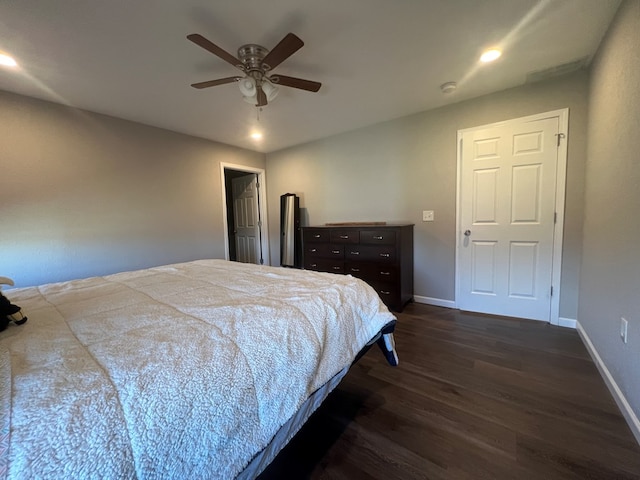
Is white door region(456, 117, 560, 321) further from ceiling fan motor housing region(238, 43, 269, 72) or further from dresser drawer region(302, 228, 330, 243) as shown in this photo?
ceiling fan motor housing region(238, 43, 269, 72)

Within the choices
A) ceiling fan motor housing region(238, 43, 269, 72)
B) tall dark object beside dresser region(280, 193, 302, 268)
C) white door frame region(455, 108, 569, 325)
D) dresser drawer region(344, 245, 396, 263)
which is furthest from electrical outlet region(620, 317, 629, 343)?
tall dark object beside dresser region(280, 193, 302, 268)

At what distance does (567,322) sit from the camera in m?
2.46

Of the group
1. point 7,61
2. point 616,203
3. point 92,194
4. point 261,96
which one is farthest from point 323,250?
point 7,61

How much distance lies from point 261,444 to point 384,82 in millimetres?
2829

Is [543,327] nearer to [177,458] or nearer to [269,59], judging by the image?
[177,458]

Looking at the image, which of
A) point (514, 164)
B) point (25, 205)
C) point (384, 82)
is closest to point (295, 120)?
Answer: point (384, 82)

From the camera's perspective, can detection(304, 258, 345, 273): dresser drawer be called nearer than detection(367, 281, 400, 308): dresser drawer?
No

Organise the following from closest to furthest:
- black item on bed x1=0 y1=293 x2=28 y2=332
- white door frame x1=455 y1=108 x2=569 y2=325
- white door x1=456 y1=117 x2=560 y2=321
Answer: black item on bed x1=0 y1=293 x2=28 y2=332 → white door frame x1=455 y1=108 x2=569 y2=325 → white door x1=456 y1=117 x2=560 y2=321

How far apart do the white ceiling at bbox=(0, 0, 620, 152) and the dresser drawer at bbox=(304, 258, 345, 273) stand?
1.91 meters

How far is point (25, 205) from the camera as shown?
2.46m

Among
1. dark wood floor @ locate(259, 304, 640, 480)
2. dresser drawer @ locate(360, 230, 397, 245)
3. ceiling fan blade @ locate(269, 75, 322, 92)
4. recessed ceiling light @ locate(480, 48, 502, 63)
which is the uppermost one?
recessed ceiling light @ locate(480, 48, 502, 63)

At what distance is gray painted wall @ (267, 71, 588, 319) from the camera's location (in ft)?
7.81

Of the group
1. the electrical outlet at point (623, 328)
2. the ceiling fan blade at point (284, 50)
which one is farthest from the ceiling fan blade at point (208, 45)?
the electrical outlet at point (623, 328)

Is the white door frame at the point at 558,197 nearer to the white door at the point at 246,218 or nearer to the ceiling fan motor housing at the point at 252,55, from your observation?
the ceiling fan motor housing at the point at 252,55
